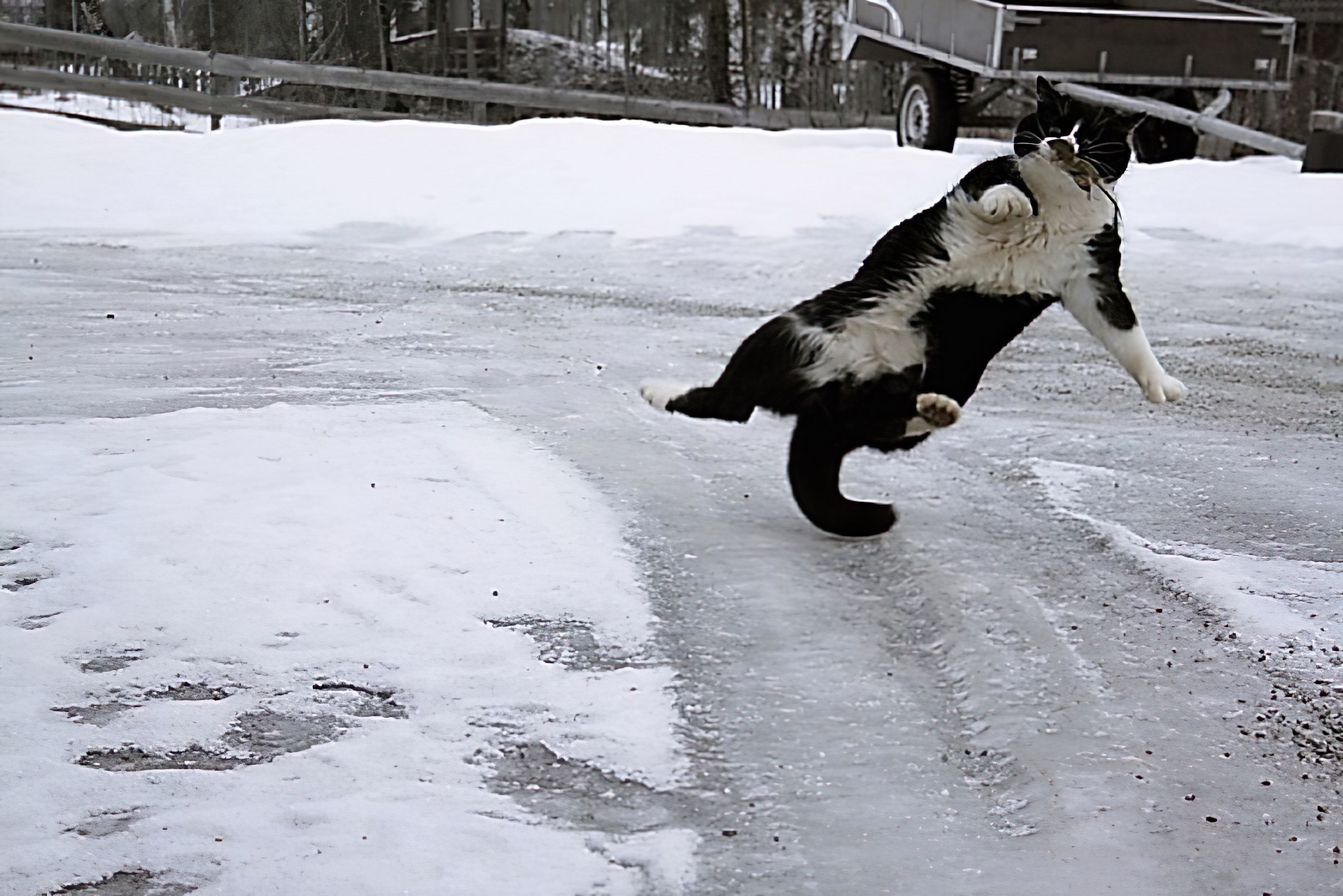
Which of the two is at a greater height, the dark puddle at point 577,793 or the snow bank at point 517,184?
the snow bank at point 517,184

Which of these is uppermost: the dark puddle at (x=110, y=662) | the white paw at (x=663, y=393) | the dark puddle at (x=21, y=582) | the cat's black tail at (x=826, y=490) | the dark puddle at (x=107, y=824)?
the white paw at (x=663, y=393)

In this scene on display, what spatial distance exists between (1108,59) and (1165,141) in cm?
156

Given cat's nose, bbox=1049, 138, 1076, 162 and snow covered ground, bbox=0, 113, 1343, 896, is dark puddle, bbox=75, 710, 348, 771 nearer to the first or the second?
snow covered ground, bbox=0, 113, 1343, 896

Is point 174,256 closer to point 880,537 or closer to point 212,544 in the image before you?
point 212,544

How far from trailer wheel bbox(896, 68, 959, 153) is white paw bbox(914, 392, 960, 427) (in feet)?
28.7

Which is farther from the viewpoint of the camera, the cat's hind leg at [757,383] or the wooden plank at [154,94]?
the wooden plank at [154,94]

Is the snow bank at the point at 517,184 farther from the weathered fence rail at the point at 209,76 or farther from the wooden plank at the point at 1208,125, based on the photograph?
the weathered fence rail at the point at 209,76

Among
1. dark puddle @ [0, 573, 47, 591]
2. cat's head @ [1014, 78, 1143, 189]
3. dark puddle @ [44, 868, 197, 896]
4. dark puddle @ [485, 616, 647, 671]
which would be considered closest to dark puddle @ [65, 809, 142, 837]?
dark puddle @ [44, 868, 197, 896]

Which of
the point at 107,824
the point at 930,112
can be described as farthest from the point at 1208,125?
the point at 107,824

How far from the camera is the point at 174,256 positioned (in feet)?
24.1

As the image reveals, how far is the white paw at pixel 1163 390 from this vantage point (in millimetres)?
3189

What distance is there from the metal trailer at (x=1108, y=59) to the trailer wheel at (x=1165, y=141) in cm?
1

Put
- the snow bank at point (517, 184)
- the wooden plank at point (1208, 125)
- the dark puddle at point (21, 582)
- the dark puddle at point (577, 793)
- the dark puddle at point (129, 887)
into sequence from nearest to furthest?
the dark puddle at point (129, 887), the dark puddle at point (577, 793), the dark puddle at point (21, 582), the snow bank at point (517, 184), the wooden plank at point (1208, 125)

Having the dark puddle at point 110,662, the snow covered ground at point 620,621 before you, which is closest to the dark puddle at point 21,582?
the snow covered ground at point 620,621
